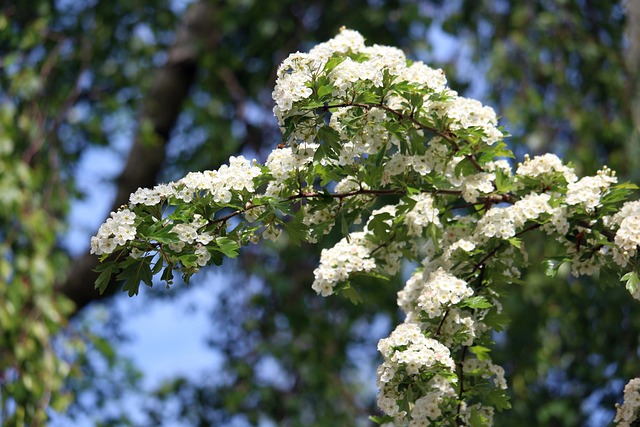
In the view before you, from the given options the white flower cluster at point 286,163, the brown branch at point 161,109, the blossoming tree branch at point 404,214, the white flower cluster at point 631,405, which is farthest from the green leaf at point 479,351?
the brown branch at point 161,109

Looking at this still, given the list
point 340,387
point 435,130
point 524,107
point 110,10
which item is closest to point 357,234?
point 435,130

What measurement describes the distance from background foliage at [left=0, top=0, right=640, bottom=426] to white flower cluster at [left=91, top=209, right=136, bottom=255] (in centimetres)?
272

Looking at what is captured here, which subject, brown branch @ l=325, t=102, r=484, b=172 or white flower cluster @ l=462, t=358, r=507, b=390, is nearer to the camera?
brown branch @ l=325, t=102, r=484, b=172

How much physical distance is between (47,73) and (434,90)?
380 centimetres

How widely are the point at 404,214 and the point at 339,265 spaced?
0.20 m

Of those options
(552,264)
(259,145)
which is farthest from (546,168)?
(259,145)

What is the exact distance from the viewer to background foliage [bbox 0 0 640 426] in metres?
4.92

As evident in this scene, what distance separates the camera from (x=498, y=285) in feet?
7.60

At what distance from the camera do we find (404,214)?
2260mm

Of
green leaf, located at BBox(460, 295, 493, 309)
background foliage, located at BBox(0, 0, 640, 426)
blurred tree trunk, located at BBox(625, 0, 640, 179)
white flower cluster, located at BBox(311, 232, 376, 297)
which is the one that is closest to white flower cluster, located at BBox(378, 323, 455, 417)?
green leaf, located at BBox(460, 295, 493, 309)

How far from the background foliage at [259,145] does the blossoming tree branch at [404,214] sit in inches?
99.4

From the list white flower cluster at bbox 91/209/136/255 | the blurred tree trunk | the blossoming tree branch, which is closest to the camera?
white flower cluster at bbox 91/209/136/255

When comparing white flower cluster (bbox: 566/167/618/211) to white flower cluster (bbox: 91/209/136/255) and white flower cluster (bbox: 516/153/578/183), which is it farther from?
white flower cluster (bbox: 91/209/136/255)

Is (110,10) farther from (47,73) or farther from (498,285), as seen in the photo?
(498,285)
